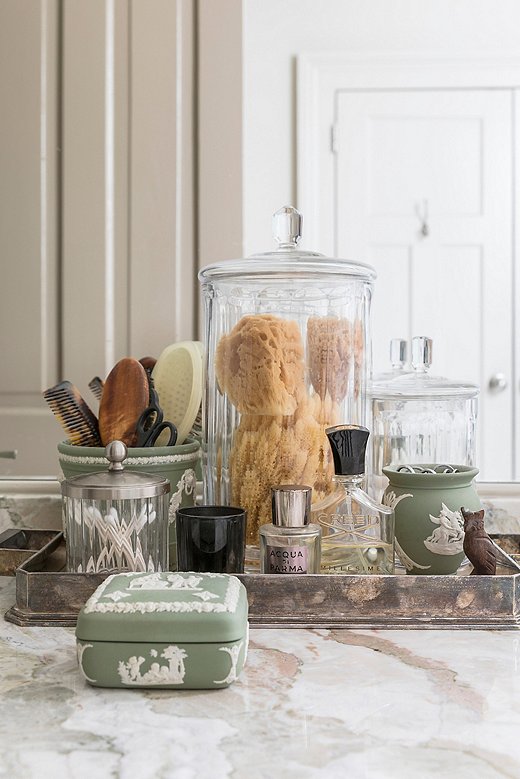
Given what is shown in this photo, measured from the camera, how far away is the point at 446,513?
2.36 ft

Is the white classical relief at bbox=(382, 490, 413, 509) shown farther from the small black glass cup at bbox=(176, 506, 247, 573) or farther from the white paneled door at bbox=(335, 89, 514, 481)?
the white paneled door at bbox=(335, 89, 514, 481)

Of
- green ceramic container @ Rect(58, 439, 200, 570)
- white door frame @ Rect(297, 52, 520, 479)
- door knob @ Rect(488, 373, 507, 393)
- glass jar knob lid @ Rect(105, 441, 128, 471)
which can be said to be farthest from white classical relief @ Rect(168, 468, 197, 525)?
white door frame @ Rect(297, 52, 520, 479)

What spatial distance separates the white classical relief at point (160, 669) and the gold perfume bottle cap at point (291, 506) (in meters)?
0.18

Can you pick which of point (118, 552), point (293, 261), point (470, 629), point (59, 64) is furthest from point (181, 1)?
point (470, 629)

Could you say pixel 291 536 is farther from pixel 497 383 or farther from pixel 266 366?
pixel 497 383

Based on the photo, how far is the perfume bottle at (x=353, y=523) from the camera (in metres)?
0.71

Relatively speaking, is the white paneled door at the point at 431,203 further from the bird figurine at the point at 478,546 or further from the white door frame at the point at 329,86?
the bird figurine at the point at 478,546

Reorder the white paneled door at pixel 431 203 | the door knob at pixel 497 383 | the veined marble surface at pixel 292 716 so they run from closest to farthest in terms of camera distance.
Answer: the veined marble surface at pixel 292 716 < the door knob at pixel 497 383 < the white paneled door at pixel 431 203

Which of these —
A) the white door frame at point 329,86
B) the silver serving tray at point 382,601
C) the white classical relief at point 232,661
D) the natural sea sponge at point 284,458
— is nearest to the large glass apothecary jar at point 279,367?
the natural sea sponge at point 284,458

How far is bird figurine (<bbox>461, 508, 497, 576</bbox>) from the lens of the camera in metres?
0.70

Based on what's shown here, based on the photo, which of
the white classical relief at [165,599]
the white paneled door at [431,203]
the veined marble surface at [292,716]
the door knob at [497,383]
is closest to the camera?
the veined marble surface at [292,716]

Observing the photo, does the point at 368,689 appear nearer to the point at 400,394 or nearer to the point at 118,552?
the point at 118,552

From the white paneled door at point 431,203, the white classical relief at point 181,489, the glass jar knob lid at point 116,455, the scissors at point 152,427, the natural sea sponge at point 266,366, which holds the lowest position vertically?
the white classical relief at point 181,489

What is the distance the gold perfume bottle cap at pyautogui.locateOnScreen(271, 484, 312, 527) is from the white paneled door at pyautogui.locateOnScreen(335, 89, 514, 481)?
971mm
